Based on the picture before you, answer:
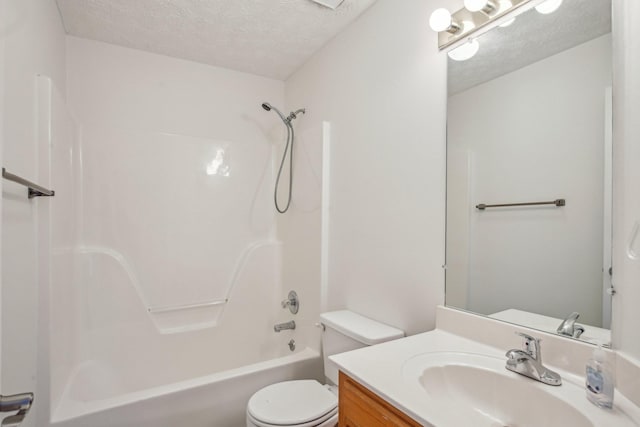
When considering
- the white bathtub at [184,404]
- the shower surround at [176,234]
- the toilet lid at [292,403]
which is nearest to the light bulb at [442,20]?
the shower surround at [176,234]

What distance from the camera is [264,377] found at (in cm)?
179

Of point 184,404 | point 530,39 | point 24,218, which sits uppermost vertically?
point 530,39

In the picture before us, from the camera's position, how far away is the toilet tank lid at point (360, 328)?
58.3 inches

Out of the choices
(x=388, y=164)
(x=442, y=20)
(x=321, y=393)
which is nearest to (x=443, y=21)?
(x=442, y=20)

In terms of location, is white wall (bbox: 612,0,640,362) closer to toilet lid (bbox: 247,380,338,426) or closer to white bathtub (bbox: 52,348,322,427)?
toilet lid (bbox: 247,380,338,426)

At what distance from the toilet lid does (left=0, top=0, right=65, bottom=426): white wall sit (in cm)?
86

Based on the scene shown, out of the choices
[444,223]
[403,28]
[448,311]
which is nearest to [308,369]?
[448,311]

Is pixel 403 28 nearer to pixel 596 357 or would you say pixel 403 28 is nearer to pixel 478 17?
pixel 478 17

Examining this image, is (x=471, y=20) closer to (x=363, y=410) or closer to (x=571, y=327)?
(x=571, y=327)

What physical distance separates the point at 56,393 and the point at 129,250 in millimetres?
940

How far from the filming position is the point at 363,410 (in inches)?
39.0

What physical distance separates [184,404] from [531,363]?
1486mm

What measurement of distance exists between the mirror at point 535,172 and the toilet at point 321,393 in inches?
17.2

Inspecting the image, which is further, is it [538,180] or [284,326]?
[284,326]
